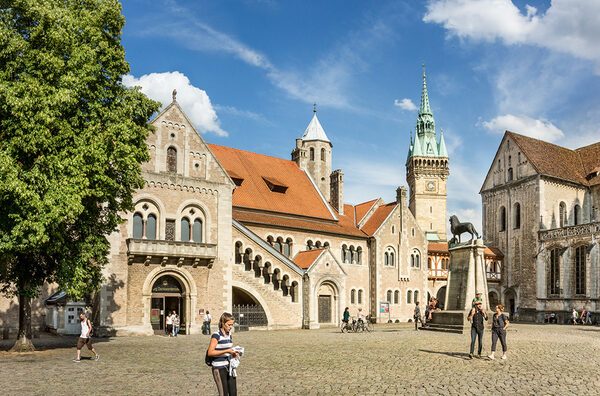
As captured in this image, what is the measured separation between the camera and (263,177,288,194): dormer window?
152 ft

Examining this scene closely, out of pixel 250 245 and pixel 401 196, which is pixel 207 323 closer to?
pixel 250 245

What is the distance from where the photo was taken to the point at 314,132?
55.3 m

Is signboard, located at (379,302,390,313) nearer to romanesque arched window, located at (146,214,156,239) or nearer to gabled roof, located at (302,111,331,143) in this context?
gabled roof, located at (302,111,331,143)

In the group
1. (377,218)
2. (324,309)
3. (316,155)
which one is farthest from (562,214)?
(324,309)

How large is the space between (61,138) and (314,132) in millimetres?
36117

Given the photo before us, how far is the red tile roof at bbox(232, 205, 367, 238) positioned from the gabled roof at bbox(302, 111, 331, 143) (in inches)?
333

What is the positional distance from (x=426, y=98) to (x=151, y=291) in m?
78.6

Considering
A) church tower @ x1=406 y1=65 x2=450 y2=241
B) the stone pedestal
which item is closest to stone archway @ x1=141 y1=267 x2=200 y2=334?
the stone pedestal

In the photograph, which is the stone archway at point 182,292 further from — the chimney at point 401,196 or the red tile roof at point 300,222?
the chimney at point 401,196

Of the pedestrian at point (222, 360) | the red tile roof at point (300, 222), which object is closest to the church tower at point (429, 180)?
the red tile roof at point (300, 222)

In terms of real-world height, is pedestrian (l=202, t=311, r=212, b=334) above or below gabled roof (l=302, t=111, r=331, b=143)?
below

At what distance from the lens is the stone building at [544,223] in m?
52.3

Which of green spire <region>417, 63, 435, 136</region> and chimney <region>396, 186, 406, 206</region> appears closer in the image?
chimney <region>396, 186, 406, 206</region>

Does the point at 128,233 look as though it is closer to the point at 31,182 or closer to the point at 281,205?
the point at 31,182
